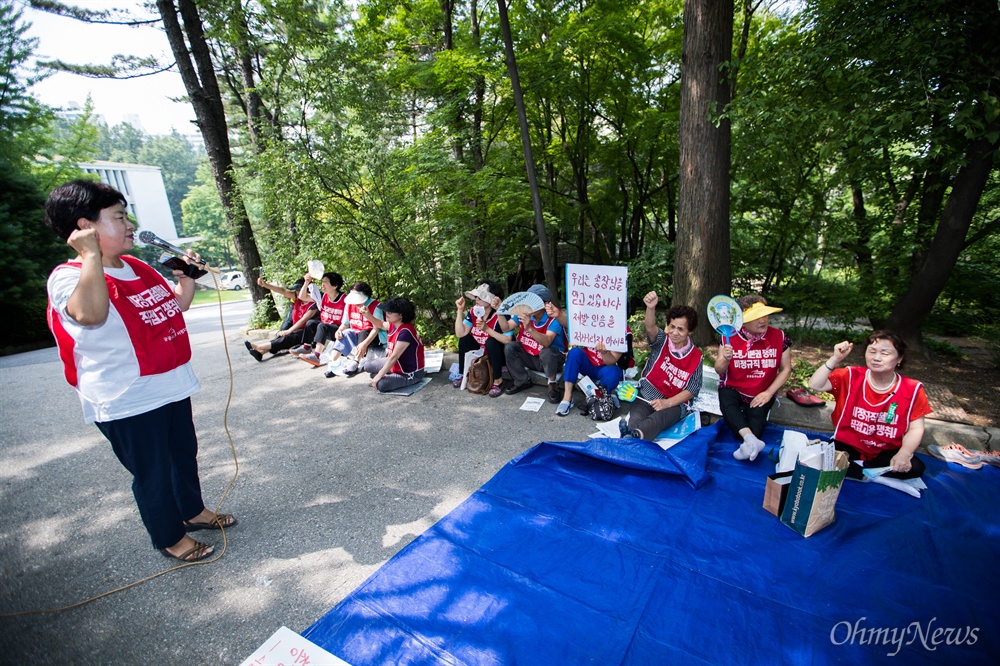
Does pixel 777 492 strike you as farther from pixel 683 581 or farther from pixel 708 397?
pixel 708 397

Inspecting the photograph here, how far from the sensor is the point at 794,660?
6.30 ft

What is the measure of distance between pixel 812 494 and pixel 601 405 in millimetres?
1899

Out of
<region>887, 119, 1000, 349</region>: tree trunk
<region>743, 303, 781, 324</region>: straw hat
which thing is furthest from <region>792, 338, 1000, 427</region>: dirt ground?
<region>743, 303, 781, 324</region>: straw hat

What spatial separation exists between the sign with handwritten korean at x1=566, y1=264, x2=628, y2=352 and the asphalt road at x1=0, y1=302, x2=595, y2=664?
79 centimetres

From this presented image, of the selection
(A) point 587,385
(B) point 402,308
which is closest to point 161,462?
(B) point 402,308

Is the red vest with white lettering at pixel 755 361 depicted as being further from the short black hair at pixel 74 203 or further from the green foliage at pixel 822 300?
the short black hair at pixel 74 203

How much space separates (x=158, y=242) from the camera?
2861mm

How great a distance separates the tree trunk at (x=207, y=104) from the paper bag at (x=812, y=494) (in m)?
8.44

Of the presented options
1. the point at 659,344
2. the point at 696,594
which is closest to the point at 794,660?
the point at 696,594

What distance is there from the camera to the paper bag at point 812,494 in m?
2.49

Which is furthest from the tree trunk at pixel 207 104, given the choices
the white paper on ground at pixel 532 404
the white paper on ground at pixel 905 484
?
the white paper on ground at pixel 905 484

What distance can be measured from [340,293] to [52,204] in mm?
4555

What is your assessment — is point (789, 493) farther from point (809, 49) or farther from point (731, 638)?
point (809, 49)

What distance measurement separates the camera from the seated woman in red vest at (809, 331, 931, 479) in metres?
2.84
